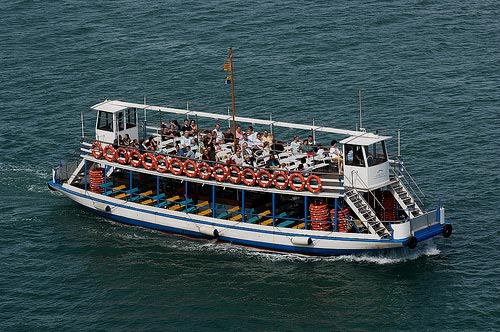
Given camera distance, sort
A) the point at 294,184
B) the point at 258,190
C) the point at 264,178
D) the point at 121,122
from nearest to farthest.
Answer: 1. the point at 294,184
2. the point at 258,190
3. the point at 264,178
4. the point at 121,122

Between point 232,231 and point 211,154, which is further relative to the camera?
point 211,154

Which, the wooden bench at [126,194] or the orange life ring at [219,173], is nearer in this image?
the orange life ring at [219,173]

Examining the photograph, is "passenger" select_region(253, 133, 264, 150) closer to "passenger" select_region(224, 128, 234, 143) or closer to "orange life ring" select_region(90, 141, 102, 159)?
"passenger" select_region(224, 128, 234, 143)

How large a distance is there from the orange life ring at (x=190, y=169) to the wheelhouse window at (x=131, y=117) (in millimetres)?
6987

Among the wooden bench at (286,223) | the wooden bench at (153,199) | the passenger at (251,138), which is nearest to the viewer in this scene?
the wooden bench at (286,223)

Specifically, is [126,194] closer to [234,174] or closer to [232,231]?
[234,174]

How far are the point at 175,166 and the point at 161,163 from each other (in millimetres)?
923

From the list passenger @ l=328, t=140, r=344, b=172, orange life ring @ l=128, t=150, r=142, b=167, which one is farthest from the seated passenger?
passenger @ l=328, t=140, r=344, b=172

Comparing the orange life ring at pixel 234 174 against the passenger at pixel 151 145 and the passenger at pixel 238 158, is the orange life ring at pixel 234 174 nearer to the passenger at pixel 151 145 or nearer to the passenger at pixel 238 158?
the passenger at pixel 238 158

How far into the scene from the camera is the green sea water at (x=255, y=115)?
190 feet

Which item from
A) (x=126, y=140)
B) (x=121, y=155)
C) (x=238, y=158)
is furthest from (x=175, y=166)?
(x=126, y=140)

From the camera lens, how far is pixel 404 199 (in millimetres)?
62812

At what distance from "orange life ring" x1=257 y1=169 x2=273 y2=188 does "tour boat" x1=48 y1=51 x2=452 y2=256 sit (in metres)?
0.06

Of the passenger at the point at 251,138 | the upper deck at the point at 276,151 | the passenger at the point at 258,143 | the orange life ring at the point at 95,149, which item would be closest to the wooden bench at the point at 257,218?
the upper deck at the point at 276,151
